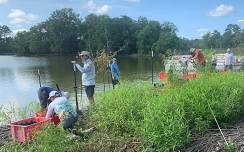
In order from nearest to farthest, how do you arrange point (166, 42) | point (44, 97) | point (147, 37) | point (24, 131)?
point (24, 131) < point (44, 97) < point (166, 42) < point (147, 37)

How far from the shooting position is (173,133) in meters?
5.94

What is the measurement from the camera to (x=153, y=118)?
613 cm

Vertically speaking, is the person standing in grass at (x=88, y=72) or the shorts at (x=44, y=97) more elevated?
the person standing in grass at (x=88, y=72)

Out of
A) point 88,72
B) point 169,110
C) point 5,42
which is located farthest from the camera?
point 5,42

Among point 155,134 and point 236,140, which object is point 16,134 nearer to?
point 155,134

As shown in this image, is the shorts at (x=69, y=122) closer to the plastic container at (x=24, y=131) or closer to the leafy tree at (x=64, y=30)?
the plastic container at (x=24, y=131)

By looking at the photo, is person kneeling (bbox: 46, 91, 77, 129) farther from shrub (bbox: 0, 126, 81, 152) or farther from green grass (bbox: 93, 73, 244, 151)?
shrub (bbox: 0, 126, 81, 152)

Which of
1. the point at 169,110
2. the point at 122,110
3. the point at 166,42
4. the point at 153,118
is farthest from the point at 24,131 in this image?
the point at 166,42

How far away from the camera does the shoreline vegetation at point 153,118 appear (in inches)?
239

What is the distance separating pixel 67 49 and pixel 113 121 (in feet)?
321

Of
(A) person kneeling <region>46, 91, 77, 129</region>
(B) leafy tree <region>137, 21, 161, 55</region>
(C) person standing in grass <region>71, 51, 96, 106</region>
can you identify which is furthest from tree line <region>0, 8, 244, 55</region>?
(A) person kneeling <region>46, 91, 77, 129</region>

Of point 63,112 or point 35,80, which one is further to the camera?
point 35,80

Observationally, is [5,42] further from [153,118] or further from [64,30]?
[153,118]

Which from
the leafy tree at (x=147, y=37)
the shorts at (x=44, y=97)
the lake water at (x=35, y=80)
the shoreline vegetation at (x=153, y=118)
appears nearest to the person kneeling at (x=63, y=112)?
the shoreline vegetation at (x=153, y=118)
